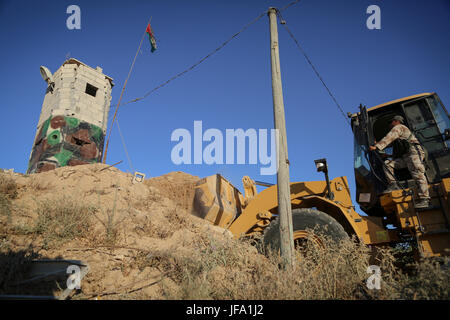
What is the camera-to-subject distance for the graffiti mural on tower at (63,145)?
9.75 meters

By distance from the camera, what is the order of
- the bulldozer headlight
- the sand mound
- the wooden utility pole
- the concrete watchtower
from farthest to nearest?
the concrete watchtower, the bulldozer headlight, the wooden utility pole, the sand mound

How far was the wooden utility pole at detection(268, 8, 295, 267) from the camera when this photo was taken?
4.10 metres

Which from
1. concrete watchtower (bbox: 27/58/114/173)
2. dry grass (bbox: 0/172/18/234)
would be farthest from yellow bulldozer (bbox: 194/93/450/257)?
concrete watchtower (bbox: 27/58/114/173)

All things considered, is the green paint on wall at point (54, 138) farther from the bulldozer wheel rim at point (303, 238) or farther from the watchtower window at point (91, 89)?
the bulldozer wheel rim at point (303, 238)

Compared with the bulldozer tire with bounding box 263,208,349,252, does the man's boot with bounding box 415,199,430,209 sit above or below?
above

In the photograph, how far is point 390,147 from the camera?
515 centimetres

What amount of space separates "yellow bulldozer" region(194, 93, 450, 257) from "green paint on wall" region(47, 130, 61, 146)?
7.08 m

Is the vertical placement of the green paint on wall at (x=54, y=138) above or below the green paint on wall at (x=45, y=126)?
below

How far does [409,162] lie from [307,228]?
211 centimetres

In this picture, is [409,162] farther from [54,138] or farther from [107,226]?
[54,138]

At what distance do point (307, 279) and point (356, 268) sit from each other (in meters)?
0.80

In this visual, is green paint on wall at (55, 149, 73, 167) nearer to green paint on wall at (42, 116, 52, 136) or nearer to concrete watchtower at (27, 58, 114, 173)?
concrete watchtower at (27, 58, 114, 173)

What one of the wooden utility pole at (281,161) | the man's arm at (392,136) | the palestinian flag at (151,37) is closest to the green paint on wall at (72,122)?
the palestinian flag at (151,37)
